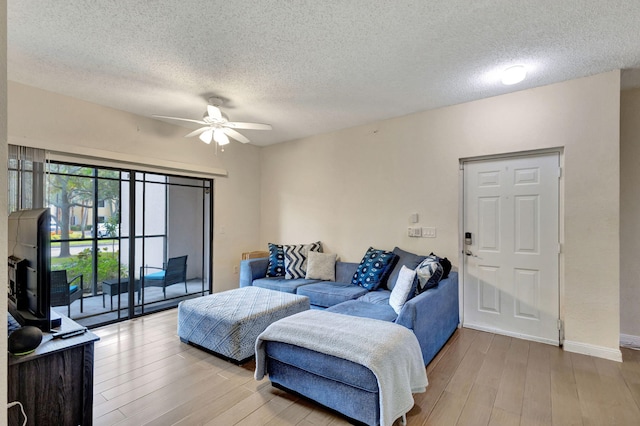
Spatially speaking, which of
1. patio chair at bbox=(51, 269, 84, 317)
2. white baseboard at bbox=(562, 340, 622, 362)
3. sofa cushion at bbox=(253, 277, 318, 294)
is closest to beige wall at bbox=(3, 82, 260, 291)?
sofa cushion at bbox=(253, 277, 318, 294)

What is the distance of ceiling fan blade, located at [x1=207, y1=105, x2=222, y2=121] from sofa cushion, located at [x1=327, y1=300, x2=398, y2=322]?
2.22 m

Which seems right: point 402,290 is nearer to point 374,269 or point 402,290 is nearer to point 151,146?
point 374,269

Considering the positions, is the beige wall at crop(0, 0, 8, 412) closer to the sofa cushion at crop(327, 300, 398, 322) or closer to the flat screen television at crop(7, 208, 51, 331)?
the flat screen television at crop(7, 208, 51, 331)

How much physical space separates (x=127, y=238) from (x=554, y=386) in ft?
15.2

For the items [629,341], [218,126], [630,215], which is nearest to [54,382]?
[218,126]

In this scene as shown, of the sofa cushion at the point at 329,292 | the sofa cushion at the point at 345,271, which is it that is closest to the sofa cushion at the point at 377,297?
the sofa cushion at the point at 329,292

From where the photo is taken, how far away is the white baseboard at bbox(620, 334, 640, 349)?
2953 mm

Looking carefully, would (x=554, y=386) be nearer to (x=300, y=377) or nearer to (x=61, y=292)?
(x=300, y=377)

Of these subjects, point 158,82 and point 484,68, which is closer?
point 484,68

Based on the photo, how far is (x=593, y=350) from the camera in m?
2.73

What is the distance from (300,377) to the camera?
206 cm

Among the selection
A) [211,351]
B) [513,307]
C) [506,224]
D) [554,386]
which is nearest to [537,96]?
[506,224]

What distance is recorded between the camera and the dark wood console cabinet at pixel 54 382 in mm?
1477

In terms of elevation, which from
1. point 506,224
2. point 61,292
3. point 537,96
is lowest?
point 61,292
